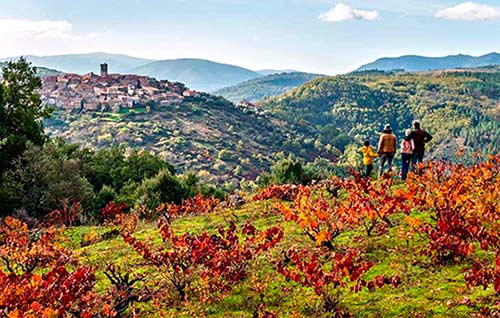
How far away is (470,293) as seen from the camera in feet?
25.2

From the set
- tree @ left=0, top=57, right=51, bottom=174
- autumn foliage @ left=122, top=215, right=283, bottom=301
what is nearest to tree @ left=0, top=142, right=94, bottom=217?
tree @ left=0, top=57, right=51, bottom=174

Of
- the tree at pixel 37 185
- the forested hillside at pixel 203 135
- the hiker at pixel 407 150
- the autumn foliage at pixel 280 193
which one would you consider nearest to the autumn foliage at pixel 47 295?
the autumn foliage at pixel 280 193

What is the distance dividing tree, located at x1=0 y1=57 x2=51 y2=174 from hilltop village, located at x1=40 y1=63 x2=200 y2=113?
125606mm

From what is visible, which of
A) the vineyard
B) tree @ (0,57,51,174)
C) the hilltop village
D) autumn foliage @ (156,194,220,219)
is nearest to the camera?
the vineyard

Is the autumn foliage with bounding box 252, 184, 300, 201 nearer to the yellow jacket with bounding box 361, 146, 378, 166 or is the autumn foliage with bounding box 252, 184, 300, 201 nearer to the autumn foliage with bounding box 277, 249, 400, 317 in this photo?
the yellow jacket with bounding box 361, 146, 378, 166

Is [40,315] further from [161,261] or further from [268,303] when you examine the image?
[268,303]

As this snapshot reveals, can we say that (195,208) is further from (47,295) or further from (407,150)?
(47,295)

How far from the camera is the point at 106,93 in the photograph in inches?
6457

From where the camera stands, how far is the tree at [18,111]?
1048 inches

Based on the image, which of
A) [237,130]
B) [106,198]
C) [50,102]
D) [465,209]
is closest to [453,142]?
[237,130]

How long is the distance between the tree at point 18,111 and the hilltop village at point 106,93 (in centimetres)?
12561

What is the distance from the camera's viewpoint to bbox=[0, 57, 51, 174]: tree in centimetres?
2661

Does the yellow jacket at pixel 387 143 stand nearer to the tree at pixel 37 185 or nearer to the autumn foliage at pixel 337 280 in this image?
the autumn foliage at pixel 337 280

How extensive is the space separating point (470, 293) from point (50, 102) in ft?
563
